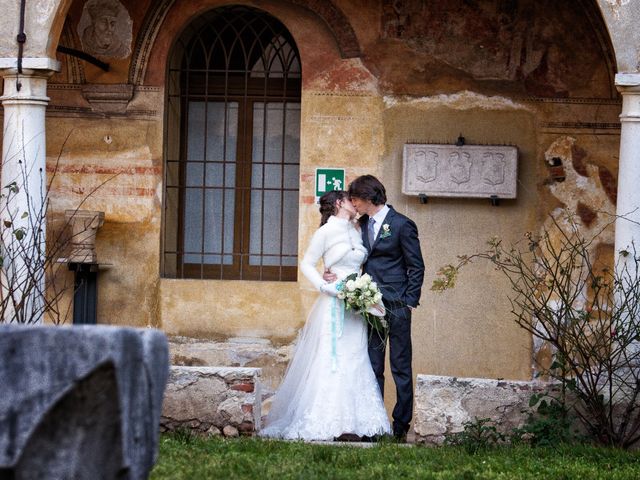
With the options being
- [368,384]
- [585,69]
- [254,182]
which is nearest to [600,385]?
[368,384]

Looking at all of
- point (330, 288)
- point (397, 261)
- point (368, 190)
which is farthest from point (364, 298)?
point (368, 190)

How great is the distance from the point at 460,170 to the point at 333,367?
3077 mm

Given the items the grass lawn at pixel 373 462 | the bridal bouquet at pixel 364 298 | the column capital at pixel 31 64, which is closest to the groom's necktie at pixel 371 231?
the bridal bouquet at pixel 364 298

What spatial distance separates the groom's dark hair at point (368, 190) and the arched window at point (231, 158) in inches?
121

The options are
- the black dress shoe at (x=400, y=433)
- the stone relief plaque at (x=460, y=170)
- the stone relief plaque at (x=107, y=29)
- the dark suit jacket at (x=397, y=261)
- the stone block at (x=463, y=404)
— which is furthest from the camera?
the stone relief plaque at (x=107, y=29)

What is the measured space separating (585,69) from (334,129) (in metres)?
2.22

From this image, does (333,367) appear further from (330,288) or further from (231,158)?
(231,158)

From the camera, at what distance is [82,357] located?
3830 mm

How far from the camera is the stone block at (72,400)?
3838 mm

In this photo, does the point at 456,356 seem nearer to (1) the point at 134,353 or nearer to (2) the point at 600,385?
(2) the point at 600,385

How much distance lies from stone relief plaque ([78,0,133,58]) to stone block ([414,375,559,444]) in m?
4.85

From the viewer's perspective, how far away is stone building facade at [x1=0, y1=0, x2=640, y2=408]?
10.7 metres

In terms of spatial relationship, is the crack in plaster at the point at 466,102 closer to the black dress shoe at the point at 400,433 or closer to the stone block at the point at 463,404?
the black dress shoe at the point at 400,433

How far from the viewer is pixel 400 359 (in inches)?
323
